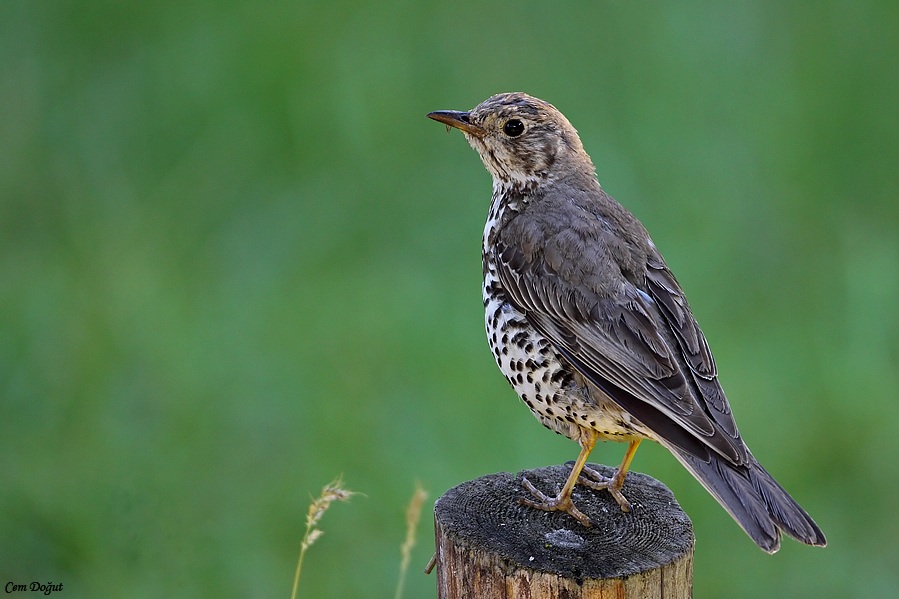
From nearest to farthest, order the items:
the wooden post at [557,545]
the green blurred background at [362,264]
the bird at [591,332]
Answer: the wooden post at [557,545] → the bird at [591,332] → the green blurred background at [362,264]

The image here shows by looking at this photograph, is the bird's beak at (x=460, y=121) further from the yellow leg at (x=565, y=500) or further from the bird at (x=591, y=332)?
the yellow leg at (x=565, y=500)

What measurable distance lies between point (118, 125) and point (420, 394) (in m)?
3.32

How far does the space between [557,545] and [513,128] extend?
72.0 inches

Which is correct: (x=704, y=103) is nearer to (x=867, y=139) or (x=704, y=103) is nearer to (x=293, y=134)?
(x=867, y=139)

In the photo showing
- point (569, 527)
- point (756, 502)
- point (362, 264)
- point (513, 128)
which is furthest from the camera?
point (362, 264)

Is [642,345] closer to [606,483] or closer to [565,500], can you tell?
[606,483]

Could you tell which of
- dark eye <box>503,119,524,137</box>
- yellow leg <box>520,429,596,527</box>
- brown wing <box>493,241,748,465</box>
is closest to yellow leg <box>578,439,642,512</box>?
yellow leg <box>520,429,596,527</box>

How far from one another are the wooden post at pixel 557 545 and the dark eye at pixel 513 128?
1434mm

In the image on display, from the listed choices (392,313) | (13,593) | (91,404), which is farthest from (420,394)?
(13,593)

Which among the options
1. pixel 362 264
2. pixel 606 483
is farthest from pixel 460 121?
pixel 362 264

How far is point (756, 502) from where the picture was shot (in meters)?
3.78

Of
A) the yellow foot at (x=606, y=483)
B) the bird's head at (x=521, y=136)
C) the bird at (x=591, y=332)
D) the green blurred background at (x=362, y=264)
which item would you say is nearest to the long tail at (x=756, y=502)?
the bird at (x=591, y=332)

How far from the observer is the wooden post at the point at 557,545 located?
3.59 meters

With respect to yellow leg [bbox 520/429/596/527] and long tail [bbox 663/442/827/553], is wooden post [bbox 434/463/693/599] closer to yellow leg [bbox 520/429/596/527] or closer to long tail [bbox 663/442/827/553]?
yellow leg [bbox 520/429/596/527]
